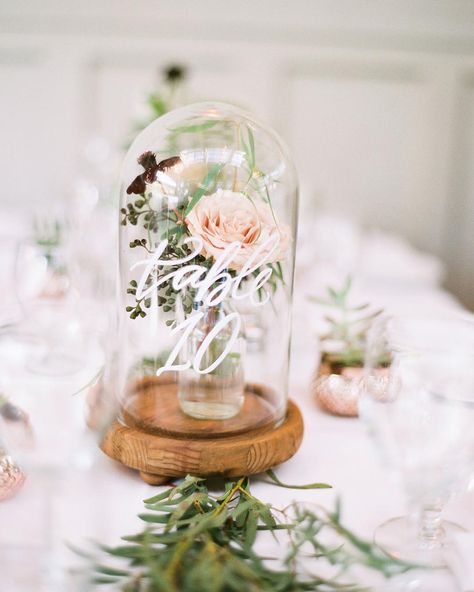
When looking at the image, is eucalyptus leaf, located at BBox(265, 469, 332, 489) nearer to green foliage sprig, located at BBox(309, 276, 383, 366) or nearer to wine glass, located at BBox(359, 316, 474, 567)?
wine glass, located at BBox(359, 316, 474, 567)

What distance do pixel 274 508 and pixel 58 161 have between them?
3.31m

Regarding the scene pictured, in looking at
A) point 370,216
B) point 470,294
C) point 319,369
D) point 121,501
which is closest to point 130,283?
point 121,501

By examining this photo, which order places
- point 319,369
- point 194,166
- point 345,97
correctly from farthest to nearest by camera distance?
point 345,97 < point 319,369 < point 194,166

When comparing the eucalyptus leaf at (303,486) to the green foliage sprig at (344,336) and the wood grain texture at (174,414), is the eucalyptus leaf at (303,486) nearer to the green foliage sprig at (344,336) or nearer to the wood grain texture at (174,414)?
the wood grain texture at (174,414)

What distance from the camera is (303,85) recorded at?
11.5ft

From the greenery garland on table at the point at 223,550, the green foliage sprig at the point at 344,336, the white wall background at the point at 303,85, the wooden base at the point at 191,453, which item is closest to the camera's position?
the greenery garland on table at the point at 223,550

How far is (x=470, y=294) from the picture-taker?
3.71 m

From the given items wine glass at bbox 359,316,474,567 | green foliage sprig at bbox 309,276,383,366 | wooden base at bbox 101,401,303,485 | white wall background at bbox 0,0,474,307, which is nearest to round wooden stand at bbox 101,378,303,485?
wooden base at bbox 101,401,303,485

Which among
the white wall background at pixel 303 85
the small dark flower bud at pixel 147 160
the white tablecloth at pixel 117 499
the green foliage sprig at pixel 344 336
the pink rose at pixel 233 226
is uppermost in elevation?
the white wall background at pixel 303 85

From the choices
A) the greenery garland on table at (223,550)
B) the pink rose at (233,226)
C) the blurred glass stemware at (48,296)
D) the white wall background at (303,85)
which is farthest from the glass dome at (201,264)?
the white wall background at (303,85)

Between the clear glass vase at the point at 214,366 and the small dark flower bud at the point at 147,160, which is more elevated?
the small dark flower bud at the point at 147,160

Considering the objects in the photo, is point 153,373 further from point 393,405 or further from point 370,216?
point 370,216

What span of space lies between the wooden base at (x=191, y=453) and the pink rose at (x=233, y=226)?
20cm

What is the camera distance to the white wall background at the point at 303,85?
3420 mm
